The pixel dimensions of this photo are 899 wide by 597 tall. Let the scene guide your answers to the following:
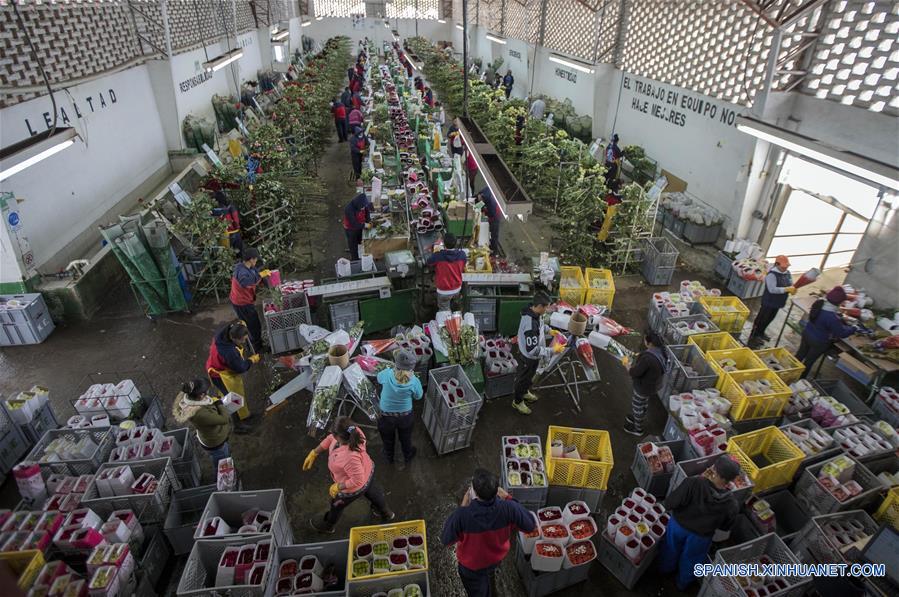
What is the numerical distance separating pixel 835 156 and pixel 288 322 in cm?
824

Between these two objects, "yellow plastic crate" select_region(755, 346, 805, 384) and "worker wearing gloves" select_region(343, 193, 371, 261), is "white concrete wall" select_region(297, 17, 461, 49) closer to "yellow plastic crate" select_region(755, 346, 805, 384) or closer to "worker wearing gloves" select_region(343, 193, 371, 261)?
"worker wearing gloves" select_region(343, 193, 371, 261)

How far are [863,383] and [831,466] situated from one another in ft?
9.34

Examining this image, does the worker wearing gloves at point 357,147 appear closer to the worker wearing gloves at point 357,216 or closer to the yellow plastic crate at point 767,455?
the worker wearing gloves at point 357,216

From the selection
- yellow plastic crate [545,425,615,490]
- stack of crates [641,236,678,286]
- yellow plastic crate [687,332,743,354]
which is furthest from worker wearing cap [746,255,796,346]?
yellow plastic crate [545,425,615,490]

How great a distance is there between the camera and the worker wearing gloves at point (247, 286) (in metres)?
7.37

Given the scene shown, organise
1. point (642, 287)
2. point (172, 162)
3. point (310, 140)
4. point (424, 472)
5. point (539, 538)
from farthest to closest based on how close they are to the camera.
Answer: point (310, 140) → point (172, 162) → point (642, 287) → point (424, 472) → point (539, 538)

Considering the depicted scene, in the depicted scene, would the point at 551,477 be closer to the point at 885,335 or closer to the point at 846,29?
the point at 885,335

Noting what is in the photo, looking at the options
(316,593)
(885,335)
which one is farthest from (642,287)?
(316,593)

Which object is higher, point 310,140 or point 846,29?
point 846,29

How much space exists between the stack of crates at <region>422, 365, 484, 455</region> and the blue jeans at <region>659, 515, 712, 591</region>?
2.41 m

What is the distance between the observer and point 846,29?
26.8 ft

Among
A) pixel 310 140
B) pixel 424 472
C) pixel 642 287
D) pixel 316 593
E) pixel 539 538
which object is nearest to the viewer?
pixel 316 593

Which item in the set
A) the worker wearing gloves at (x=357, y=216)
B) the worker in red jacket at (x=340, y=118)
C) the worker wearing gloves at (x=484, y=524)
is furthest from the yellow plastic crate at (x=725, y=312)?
the worker in red jacket at (x=340, y=118)

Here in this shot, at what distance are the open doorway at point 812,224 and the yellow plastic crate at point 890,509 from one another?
5.93 m
